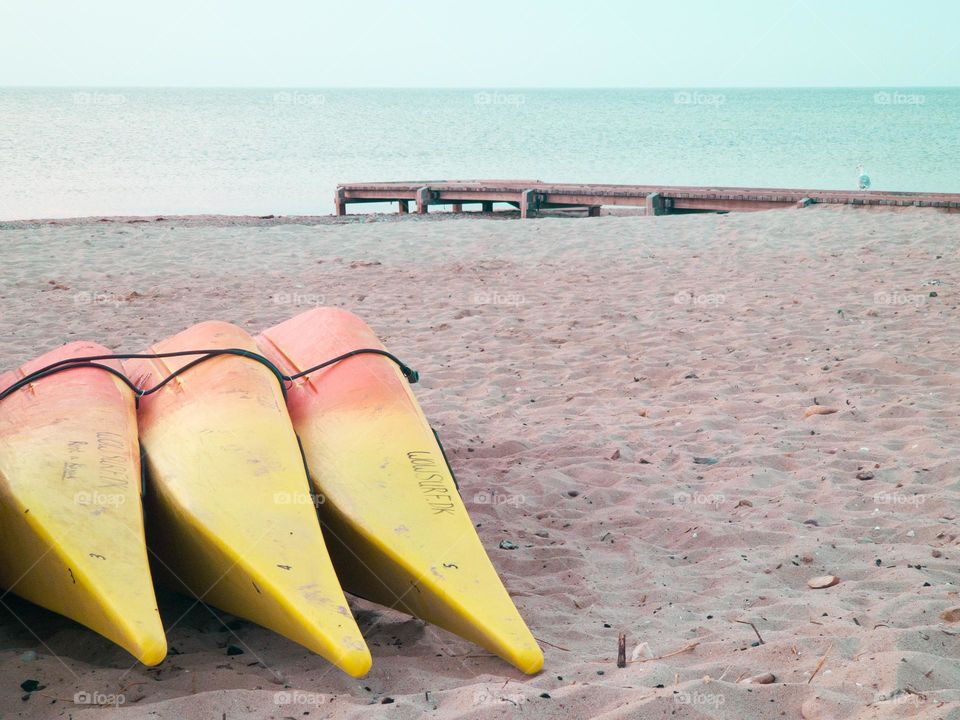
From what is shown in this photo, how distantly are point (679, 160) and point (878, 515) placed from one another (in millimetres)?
31111

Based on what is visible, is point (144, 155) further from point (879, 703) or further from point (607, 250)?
point (879, 703)

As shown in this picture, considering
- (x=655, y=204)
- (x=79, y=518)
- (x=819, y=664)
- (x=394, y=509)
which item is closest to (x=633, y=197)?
(x=655, y=204)

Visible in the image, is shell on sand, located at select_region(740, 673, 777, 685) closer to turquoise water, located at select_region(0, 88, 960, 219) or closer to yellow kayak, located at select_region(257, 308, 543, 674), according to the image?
yellow kayak, located at select_region(257, 308, 543, 674)

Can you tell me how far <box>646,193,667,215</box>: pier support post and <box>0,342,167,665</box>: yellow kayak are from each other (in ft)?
37.5

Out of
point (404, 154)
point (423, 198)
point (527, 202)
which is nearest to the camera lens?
point (527, 202)

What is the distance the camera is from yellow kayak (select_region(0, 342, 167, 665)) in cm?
211

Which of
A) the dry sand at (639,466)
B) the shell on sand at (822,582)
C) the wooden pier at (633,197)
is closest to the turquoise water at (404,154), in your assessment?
the wooden pier at (633,197)

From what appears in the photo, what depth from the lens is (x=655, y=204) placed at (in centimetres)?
1334

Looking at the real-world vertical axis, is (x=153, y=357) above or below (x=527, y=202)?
above

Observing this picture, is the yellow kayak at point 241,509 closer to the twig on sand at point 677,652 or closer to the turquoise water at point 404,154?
the twig on sand at point 677,652

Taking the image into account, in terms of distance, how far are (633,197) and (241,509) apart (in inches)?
479

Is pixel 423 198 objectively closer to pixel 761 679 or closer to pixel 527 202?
pixel 527 202

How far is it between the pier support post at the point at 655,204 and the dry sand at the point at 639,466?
14.3 feet

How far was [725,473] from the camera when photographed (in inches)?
143
